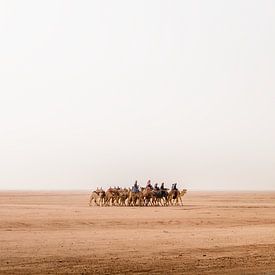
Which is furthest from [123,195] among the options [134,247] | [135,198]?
[134,247]

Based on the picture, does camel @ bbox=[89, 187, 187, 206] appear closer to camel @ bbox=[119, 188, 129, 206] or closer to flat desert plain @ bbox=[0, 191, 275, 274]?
camel @ bbox=[119, 188, 129, 206]

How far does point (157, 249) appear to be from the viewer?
16.9 m

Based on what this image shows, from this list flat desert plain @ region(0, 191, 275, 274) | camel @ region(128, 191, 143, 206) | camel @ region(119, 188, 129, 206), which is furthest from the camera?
camel @ region(119, 188, 129, 206)

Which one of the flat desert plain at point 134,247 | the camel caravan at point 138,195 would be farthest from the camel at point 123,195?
the flat desert plain at point 134,247

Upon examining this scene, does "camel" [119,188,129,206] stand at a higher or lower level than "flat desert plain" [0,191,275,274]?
higher

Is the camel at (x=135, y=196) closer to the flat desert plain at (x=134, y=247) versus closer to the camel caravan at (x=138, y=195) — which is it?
the camel caravan at (x=138, y=195)

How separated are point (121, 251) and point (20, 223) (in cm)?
961

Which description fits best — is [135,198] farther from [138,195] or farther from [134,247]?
[134,247]

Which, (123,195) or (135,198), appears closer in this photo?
(135,198)

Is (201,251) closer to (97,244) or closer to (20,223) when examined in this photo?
(97,244)

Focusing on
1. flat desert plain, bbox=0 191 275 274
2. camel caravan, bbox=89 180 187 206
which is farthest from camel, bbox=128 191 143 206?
flat desert plain, bbox=0 191 275 274

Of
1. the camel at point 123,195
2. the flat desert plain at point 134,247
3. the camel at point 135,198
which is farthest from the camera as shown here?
the camel at point 123,195

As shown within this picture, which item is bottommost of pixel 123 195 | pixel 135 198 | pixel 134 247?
pixel 134 247

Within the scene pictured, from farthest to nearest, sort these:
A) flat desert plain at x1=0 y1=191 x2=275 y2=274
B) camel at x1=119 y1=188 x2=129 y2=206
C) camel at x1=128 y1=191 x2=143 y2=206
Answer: camel at x1=119 y1=188 x2=129 y2=206, camel at x1=128 y1=191 x2=143 y2=206, flat desert plain at x1=0 y1=191 x2=275 y2=274
